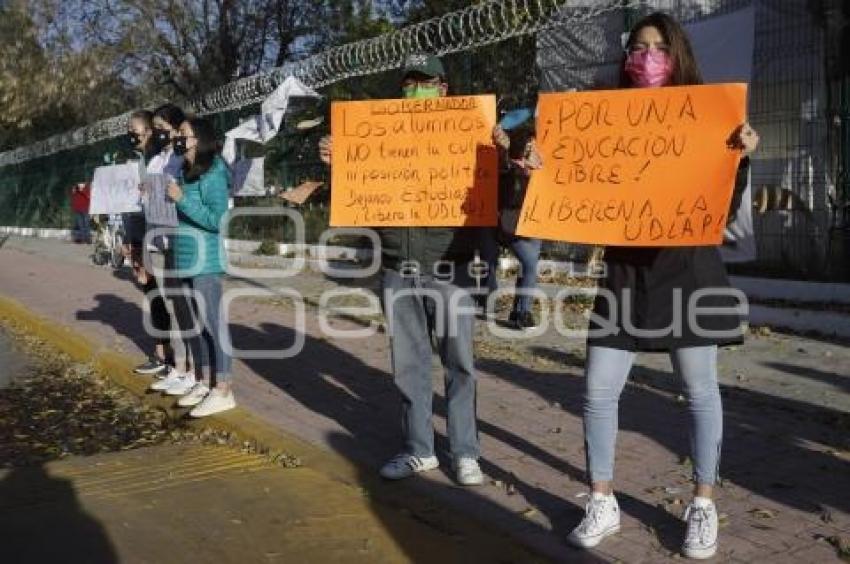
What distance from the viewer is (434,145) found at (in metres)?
4.60

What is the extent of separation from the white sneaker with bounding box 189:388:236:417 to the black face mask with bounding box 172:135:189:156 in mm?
1500

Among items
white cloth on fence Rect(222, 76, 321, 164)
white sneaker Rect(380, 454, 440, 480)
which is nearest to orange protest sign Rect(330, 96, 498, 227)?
white sneaker Rect(380, 454, 440, 480)

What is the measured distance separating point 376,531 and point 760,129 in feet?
23.8

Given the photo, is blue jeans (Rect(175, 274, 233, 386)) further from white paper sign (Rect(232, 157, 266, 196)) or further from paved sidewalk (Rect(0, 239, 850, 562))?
white paper sign (Rect(232, 157, 266, 196))

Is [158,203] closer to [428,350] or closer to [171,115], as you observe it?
[171,115]

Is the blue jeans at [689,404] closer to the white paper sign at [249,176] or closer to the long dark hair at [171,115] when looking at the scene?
the long dark hair at [171,115]

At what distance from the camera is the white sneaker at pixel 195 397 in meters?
6.41

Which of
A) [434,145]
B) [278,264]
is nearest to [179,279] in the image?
[434,145]

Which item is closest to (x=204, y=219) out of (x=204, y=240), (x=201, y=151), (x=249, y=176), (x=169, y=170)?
(x=204, y=240)

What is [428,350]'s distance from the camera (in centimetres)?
464

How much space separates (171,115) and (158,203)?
0.57 metres

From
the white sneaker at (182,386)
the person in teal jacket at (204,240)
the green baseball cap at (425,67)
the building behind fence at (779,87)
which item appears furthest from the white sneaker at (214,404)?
the building behind fence at (779,87)

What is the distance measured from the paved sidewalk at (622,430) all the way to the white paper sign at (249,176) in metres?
3.73

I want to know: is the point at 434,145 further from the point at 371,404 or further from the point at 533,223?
the point at 371,404
